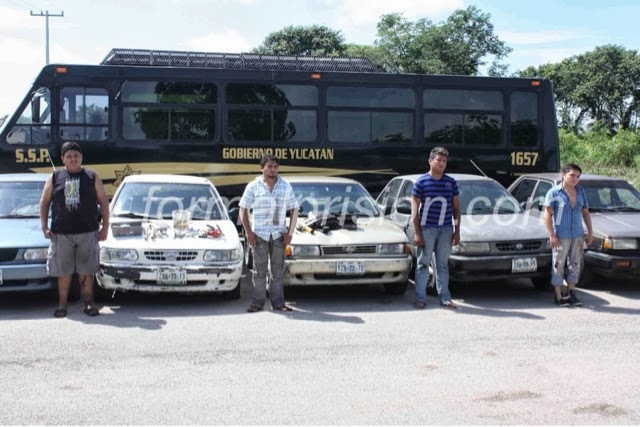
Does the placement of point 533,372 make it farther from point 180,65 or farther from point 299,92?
point 180,65

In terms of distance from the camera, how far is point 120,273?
288 inches

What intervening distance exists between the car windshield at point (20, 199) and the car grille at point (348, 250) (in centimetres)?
375

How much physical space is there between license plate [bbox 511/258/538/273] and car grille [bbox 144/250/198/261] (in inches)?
151

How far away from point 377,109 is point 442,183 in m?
5.06

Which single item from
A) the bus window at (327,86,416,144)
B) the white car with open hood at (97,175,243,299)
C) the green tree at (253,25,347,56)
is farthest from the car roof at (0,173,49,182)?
the green tree at (253,25,347,56)

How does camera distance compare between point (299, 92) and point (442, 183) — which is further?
point (299, 92)

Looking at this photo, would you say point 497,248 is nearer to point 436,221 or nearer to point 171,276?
point 436,221

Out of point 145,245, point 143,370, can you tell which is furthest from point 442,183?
point 143,370

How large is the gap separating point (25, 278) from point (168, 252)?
155cm

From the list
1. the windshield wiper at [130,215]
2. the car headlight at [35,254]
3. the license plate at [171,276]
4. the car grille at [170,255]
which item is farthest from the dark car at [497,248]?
the car headlight at [35,254]

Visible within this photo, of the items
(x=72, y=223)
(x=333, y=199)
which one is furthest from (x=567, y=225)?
(x=72, y=223)

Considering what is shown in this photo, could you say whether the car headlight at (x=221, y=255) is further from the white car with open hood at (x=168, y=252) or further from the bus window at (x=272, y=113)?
the bus window at (x=272, y=113)

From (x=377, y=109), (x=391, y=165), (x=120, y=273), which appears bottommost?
(x=120, y=273)

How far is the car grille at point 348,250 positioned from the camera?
25.8 feet
